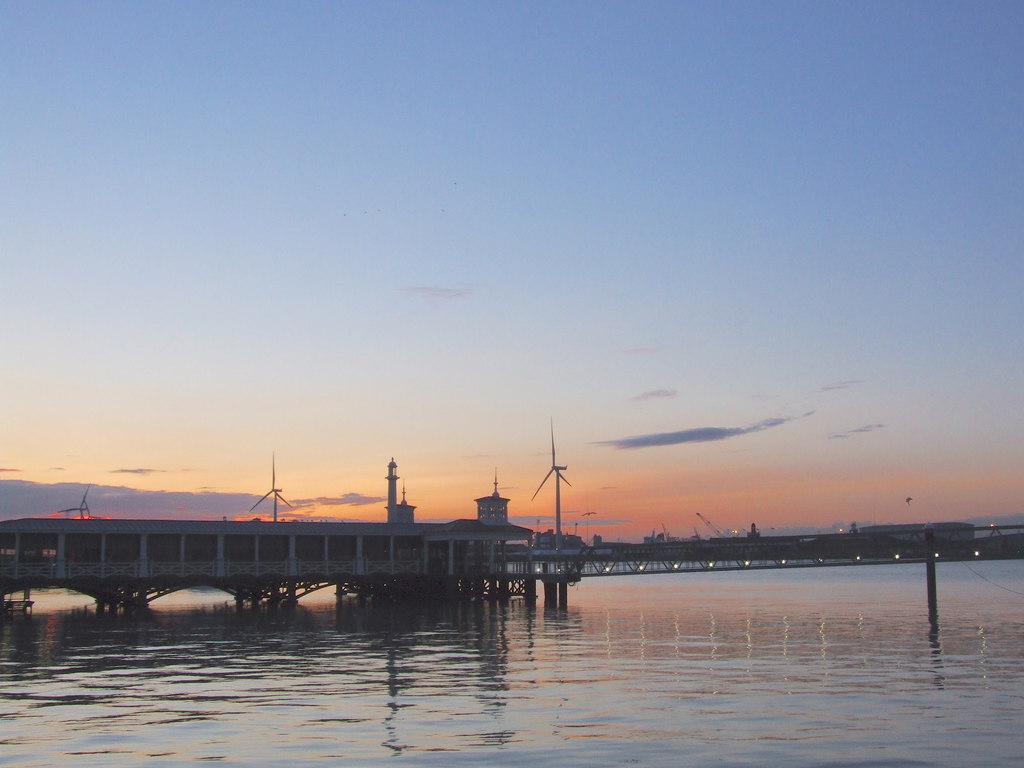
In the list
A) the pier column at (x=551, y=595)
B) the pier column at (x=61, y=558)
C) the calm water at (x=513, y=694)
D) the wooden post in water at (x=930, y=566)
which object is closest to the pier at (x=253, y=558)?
the pier column at (x=61, y=558)

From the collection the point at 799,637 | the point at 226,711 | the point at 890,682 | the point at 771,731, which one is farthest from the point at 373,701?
the point at 799,637

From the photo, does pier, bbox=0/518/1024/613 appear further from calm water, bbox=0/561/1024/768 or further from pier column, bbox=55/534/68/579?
calm water, bbox=0/561/1024/768

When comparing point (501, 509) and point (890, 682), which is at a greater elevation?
point (501, 509)

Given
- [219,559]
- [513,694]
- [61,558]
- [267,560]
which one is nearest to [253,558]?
[267,560]

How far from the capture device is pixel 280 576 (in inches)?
3553

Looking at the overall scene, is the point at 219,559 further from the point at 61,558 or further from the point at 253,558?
the point at 61,558

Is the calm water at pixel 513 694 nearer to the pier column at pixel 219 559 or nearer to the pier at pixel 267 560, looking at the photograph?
the pier at pixel 267 560

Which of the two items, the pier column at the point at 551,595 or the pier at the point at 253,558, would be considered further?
the pier column at the point at 551,595

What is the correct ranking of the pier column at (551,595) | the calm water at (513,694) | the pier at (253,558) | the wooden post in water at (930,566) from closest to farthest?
1. the calm water at (513,694)
2. the wooden post in water at (930,566)
3. the pier at (253,558)
4. the pier column at (551,595)

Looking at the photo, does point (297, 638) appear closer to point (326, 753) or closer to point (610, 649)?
point (610, 649)

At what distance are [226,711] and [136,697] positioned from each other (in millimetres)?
5066

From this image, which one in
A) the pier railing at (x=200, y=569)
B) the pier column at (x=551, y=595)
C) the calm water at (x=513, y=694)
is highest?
the pier railing at (x=200, y=569)

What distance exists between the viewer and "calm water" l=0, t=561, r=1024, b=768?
26516 millimetres

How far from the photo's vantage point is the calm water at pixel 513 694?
2652 cm
